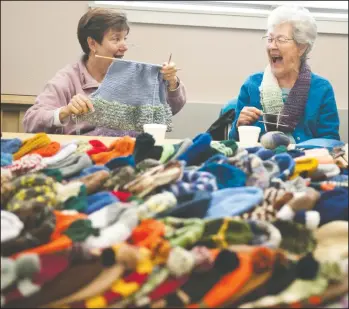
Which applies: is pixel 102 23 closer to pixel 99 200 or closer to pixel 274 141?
pixel 274 141

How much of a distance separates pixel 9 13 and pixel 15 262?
94.5 inches

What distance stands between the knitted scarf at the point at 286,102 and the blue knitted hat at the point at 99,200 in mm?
1177

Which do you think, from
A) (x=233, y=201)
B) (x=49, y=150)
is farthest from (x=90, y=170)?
(x=233, y=201)

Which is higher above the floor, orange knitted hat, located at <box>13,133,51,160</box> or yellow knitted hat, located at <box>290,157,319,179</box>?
yellow knitted hat, located at <box>290,157,319,179</box>

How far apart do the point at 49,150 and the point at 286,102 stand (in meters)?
1.11

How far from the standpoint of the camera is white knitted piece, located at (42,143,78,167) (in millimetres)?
1000

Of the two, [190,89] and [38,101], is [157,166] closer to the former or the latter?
[38,101]

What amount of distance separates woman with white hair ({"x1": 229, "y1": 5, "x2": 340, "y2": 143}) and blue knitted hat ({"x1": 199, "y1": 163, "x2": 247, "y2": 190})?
944 mm

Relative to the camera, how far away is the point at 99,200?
837 millimetres

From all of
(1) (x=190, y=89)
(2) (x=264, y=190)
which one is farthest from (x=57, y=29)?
(2) (x=264, y=190)

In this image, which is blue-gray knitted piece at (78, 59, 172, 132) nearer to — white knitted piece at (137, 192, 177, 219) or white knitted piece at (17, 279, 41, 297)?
white knitted piece at (137, 192, 177, 219)

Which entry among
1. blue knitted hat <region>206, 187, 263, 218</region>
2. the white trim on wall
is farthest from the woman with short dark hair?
blue knitted hat <region>206, 187, 263, 218</region>

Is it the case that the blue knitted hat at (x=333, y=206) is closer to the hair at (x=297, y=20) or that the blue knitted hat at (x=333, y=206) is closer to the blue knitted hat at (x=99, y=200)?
the blue knitted hat at (x=99, y=200)

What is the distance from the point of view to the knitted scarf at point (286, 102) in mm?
1945
